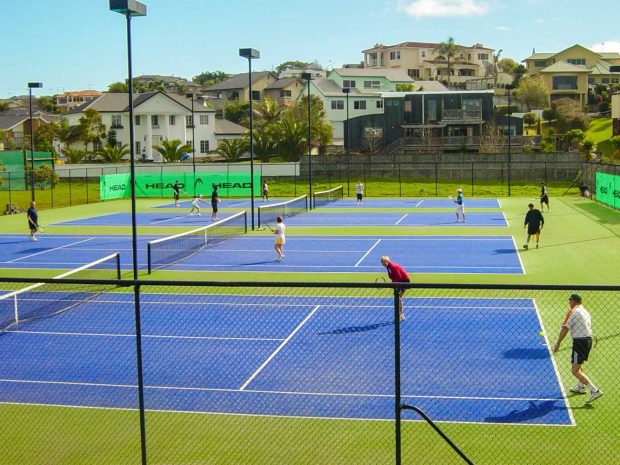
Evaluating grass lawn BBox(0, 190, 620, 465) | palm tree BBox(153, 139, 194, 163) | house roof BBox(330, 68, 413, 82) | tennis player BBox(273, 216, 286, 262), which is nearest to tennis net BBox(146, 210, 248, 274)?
tennis player BBox(273, 216, 286, 262)

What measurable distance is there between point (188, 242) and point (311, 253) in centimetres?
489

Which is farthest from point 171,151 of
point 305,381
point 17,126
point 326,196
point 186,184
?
point 305,381

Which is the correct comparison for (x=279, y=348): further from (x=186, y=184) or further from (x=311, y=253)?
(x=186, y=184)

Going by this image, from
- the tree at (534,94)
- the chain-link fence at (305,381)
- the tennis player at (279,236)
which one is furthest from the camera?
the tree at (534,94)

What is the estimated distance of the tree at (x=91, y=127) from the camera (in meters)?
93.2

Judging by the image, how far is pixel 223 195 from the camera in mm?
62344

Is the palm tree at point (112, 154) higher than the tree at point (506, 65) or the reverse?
the reverse

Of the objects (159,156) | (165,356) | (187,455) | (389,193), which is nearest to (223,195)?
(389,193)

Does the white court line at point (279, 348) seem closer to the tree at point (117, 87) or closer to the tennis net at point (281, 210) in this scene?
the tennis net at point (281, 210)

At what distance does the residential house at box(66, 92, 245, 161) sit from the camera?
3679 inches

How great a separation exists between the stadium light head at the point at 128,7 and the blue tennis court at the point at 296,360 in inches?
270

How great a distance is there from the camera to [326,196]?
191 ft

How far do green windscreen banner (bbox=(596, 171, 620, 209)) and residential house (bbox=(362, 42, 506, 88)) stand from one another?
9897cm

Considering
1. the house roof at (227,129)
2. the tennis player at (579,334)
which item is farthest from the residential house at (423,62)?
the tennis player at (579,334)
